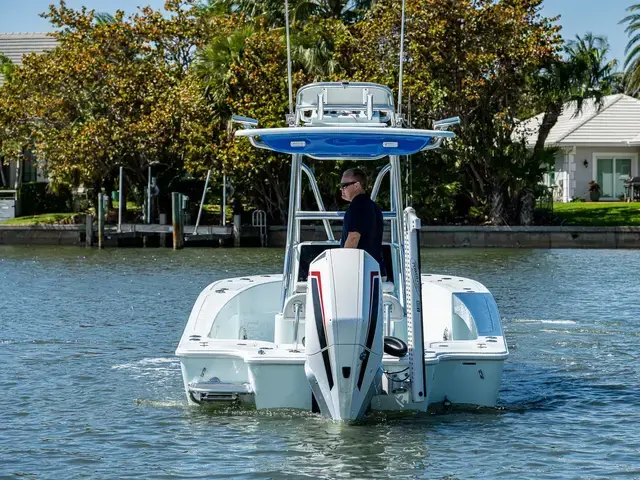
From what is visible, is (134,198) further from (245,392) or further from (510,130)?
(245,392)

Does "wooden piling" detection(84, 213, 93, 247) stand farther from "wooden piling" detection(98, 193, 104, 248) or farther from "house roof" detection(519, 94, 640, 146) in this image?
"house roof" detection(519, 94, 640, 146)

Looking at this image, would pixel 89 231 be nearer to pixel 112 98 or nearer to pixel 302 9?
pixel 112 98

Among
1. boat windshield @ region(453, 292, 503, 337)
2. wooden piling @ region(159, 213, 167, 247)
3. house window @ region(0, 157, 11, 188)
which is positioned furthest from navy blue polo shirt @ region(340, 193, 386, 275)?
house window @ region(0, 157, 11, 188)

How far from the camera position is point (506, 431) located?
9.73 metres

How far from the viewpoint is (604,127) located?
175 feet

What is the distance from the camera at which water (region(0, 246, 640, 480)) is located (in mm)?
8742

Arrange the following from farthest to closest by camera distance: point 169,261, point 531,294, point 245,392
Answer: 1. point 169,261
2. point 531,294
3. point 245,392

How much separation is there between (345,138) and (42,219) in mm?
34817

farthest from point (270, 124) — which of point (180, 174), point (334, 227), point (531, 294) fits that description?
point (531, 294)

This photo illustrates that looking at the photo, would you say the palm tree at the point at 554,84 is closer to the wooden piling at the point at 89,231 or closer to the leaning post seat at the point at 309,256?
the wooden piling at the point at 89,231

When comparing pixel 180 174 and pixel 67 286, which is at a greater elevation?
pixel 180 174

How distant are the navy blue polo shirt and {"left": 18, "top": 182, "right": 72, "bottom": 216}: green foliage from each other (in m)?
36.3

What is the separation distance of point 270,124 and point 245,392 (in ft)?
94.7

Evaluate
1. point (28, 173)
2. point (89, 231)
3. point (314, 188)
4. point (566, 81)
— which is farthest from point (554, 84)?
point (314, 188)
